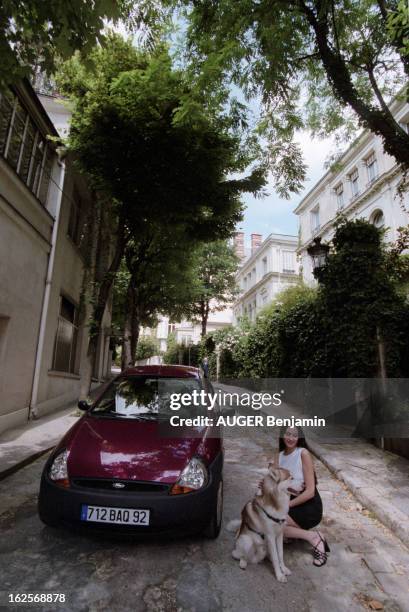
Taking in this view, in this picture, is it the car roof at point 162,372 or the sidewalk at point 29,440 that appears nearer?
the car roof at point 162,372

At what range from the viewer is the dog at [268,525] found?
2852 millimetres

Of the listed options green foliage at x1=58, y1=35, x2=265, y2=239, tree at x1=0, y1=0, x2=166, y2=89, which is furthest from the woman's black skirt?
green foliage at x1=58, y1=35, x2=265, y2=239

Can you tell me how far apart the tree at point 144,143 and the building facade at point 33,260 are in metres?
1.14

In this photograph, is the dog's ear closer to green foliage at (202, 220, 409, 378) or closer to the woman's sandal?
the woman's sandal

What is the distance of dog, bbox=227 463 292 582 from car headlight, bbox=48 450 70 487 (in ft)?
5.30

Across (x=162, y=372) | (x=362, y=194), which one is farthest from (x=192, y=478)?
(x=362, y=194)

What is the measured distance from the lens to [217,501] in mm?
3254

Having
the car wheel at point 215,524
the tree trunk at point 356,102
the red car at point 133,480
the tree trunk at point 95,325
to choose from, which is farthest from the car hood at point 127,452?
the tree trunk at point 95,325

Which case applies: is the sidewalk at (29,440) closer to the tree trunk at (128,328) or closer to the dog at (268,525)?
the dog at (268,525)

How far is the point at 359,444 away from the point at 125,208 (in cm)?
902

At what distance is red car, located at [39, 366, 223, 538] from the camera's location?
2.87 meters

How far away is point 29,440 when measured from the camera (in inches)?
274

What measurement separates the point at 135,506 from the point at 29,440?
16.9 ft

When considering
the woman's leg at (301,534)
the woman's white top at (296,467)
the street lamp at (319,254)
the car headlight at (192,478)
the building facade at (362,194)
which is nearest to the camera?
the car headlight at (192,478)
